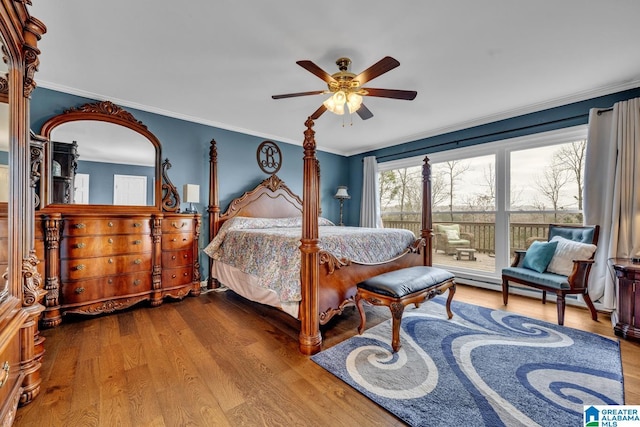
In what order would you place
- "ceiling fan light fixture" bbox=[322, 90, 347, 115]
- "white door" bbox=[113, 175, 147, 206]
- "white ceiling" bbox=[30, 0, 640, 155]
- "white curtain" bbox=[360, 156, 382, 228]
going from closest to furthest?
1. "white ceiling" bbox=[30, 0, 640, 155]
2. "ceiling fan light fixture" bbox=[322, 90, 347, 115]
3. "white door" bbox=[113, 175, 147, 206]
4. "white curtain" bbox=[360, 156, 382, 228]

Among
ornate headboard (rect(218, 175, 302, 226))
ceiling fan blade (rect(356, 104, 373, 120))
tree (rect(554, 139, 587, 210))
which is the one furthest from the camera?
ornate headboard (rect(218, 175, 302, 226))

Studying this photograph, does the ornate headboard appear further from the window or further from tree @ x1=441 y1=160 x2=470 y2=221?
tree @ x1=441 y1=160 x2=470 y2=221

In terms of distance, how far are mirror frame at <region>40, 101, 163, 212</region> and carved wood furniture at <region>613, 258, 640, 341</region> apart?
487cm

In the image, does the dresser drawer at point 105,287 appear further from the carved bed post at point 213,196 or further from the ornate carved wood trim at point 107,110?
the ornate carved wood trim at point 107,110

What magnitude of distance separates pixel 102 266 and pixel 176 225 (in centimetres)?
83

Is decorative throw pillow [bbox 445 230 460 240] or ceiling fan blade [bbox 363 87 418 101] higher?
ceiling fan blade [bbox 363 87 418 101]

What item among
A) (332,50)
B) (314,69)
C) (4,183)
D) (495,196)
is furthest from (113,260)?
(495,196)

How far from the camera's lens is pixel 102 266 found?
9.20 feet

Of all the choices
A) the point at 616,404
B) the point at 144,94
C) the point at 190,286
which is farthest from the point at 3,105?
the point at 616,404

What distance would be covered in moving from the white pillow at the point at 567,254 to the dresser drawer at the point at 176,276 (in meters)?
4.21

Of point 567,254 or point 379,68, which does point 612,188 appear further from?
point 379,68

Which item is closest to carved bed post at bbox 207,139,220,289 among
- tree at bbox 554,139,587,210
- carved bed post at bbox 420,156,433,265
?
carved bed post at bbox 420,156,433,265

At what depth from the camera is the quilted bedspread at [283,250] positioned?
230cm

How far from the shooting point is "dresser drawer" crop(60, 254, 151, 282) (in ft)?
8.66
